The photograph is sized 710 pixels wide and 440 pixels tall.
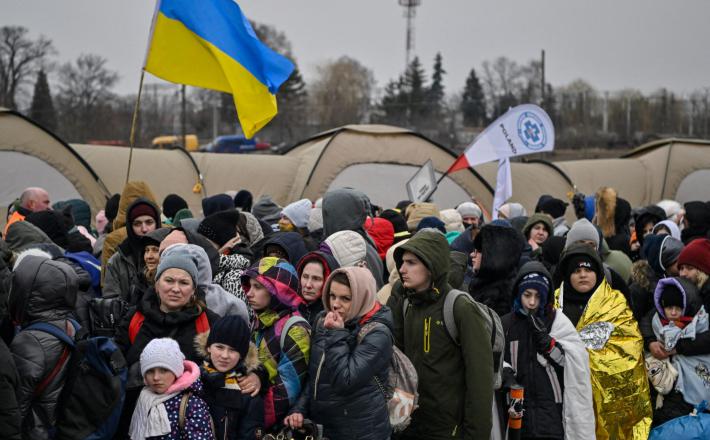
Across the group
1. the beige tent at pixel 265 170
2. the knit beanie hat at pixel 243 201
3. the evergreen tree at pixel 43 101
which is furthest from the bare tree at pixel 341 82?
the knit beanie hat at pixel 243 201

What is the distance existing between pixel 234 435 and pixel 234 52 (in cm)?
460

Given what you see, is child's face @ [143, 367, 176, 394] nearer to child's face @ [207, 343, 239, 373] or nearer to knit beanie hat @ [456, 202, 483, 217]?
child's face @ [207, 343, 239, 373]

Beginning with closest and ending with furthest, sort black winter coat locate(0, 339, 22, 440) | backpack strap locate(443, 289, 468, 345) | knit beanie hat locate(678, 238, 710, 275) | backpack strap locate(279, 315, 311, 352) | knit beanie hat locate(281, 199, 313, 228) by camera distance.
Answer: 1. black winter coat locate(0, 339, 22, 440)
2. backpack strap locate(279, 315, 311, 352)
3. backpack strap locate(443, 289, 468, 345)
4. knit beanie hat locate(678, 238, 710, 275)
5. knit beanie hat locate(281, 199, 313, 228)

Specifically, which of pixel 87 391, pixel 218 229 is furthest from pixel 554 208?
pixel 87 391

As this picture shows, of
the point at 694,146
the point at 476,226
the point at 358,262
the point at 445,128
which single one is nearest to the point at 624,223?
the point at 476,226

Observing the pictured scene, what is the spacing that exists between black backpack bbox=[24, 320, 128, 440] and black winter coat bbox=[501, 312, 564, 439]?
262 cm

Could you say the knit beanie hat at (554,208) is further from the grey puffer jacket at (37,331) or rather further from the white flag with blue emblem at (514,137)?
the grey puffer jacket at (37,331)

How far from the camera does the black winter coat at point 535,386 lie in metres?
4.97

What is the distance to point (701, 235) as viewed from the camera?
855cm

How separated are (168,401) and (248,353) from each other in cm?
49

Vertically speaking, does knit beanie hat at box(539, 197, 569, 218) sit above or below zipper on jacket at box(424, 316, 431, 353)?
above

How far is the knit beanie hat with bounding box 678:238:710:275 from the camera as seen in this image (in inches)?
234

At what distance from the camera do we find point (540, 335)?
5004 mm

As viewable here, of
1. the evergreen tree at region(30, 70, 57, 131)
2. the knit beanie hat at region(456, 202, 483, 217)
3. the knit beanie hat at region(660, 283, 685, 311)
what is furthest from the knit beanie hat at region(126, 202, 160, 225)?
the evergreen tree at region(30, 70, 57, 131)
